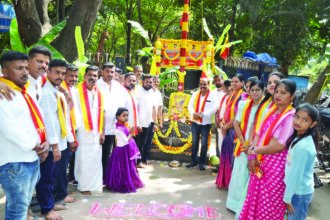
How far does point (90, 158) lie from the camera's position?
4871 mm

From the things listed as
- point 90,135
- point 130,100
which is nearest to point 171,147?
point 130,100

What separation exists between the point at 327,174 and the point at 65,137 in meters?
4.95

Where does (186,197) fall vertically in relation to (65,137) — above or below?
below

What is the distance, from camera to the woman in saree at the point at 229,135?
533cm

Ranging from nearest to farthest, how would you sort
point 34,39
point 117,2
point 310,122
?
point 310,122 < point 34,39 < point 117,2

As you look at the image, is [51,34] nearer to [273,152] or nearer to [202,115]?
[202,115]

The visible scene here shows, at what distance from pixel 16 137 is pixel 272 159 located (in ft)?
7.37

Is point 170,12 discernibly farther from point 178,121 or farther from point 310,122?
point 310,122

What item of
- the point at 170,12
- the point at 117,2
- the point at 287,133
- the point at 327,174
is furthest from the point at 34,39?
the point at 170,12

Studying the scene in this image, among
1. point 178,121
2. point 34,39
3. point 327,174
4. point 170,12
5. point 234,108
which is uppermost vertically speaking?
point 170,12

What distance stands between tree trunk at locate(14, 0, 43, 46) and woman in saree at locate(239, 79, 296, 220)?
13.7ft

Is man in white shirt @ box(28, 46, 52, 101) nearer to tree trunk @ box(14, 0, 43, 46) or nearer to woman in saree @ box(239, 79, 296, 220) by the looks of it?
woman in saree @ box(239, 79, 296, 220)

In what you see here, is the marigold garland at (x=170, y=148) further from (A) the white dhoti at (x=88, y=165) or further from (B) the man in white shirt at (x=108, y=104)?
(A) the white dhoti at (x=88, y=165)

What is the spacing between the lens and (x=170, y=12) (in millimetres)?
21359
